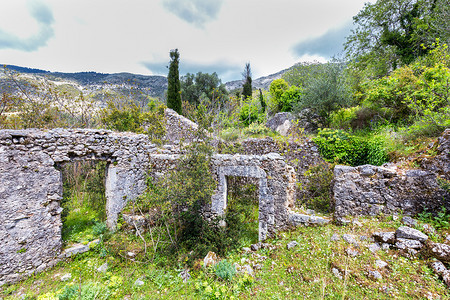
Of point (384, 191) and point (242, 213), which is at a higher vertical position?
point (384, 191)

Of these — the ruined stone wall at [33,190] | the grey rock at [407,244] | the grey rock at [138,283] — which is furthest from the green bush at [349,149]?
the ruined stone wall at [33,190]

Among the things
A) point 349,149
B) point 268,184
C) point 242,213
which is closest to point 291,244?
point 268,184

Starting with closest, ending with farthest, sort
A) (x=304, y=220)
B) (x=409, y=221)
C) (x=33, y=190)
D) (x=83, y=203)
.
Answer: (x=409, y=221) → (x=33, y=190) → (x=304, y=220) → (x=83, y=203)

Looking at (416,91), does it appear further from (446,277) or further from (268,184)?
(268,184)

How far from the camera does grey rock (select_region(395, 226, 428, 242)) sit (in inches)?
128

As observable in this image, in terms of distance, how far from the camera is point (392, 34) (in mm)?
11195

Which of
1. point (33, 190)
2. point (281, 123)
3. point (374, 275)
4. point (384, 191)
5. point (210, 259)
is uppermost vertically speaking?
point (281, 123)

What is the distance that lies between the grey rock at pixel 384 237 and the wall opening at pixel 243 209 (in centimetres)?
309

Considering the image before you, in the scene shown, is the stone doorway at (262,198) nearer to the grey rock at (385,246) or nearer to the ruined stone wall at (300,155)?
the grey rock at (385,246)

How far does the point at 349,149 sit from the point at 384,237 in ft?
15.6

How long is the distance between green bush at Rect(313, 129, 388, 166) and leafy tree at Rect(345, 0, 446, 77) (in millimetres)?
7569

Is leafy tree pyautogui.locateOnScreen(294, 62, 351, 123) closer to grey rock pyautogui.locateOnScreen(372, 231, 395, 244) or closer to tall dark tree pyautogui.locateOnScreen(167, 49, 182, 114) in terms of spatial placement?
grey rock pyautogui.locateOnScreen(372, 231, 395, 244)

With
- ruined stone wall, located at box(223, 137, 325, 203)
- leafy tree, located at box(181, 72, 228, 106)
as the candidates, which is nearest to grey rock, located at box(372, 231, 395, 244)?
ruined stone wall, located at box(223, 137, 325, 203)

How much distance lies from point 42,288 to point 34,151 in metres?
3.51
